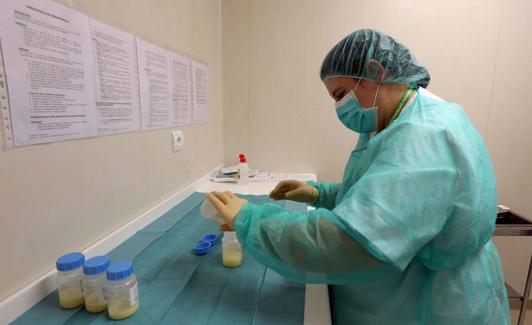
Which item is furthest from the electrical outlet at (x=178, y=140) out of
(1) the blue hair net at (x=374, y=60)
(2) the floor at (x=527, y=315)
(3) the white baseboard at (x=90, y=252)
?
(2) the floor at (x=527, y=315)

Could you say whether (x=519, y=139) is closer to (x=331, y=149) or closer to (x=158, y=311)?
(x=331, y=149)

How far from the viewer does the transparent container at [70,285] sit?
0.68 meters

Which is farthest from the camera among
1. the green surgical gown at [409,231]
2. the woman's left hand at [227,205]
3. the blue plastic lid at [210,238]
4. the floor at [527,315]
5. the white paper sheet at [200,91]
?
the floor at [527,315]

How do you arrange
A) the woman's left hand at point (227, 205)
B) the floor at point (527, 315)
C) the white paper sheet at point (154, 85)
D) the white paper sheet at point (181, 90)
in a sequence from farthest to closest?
the floor at point (527, 315) < the white paper sheet at point (181, 90) < the white paper sheet at point (154, 85) < the woman's left hand at point (227, 205)

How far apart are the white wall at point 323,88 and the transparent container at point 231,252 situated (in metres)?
1.28

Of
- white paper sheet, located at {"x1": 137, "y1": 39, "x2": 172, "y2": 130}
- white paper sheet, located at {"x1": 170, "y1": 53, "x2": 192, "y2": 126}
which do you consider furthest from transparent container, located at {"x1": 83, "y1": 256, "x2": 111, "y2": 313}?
white paper sheet, located at {"x1": 170, "y1": 53, "x2": 192, "y2": 126}

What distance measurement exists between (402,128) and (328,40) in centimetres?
150

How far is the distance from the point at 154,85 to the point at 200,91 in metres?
0.51

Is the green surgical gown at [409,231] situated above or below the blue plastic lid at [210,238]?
above

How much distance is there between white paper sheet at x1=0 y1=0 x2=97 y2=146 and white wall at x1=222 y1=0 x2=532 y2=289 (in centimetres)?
133

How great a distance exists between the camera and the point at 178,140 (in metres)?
1.41

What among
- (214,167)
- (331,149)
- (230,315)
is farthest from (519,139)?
(230,315)

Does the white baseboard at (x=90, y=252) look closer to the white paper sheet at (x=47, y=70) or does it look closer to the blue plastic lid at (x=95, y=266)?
the blue plastic lid at (x=95, y=266)

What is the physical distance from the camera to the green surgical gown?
581mm
